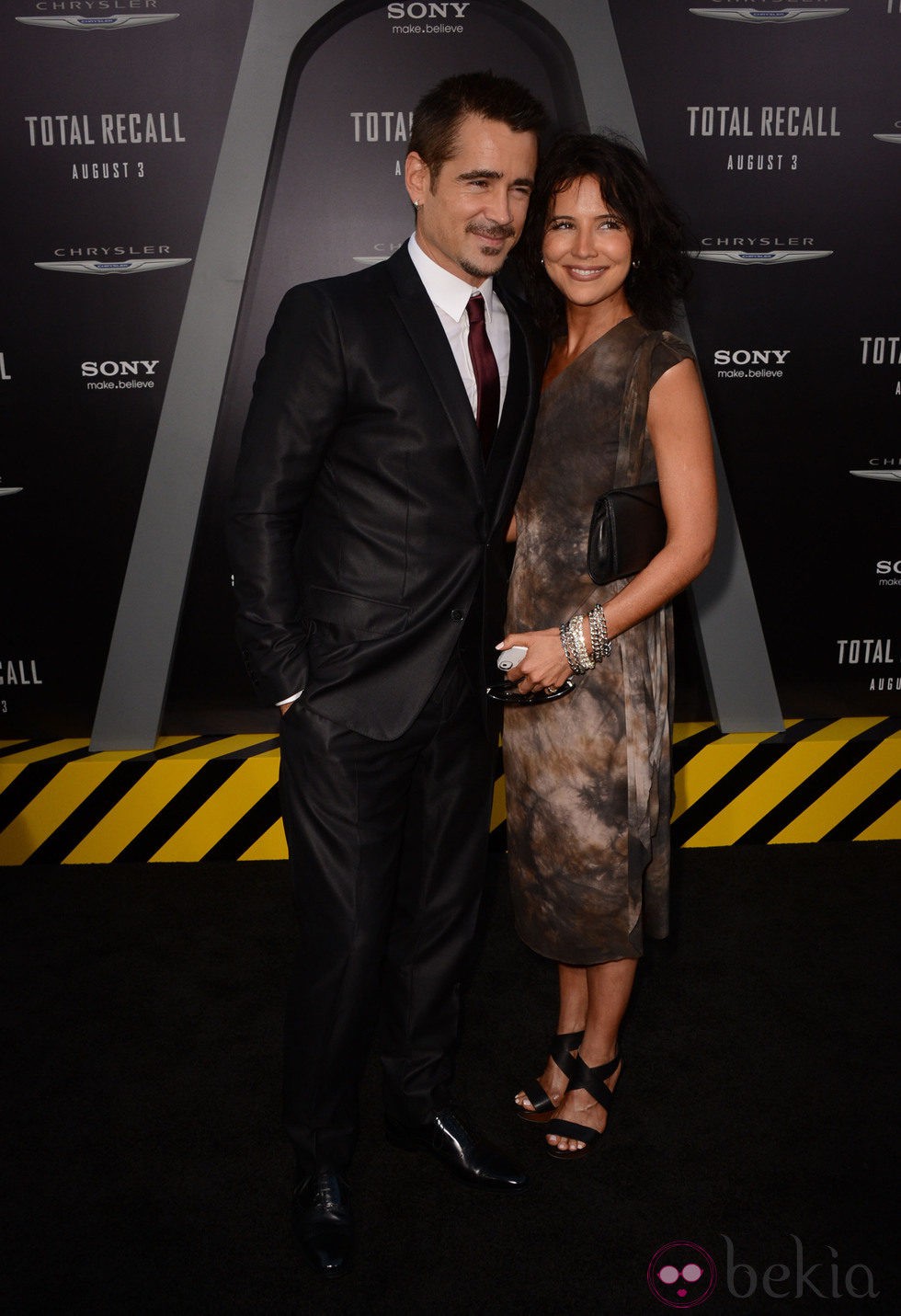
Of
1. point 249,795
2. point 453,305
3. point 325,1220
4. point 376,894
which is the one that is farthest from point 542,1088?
point 453,305

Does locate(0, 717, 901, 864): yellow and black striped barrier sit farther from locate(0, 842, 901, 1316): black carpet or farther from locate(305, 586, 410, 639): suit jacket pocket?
locate(305, 586, 410, 639): suit jacket pocket

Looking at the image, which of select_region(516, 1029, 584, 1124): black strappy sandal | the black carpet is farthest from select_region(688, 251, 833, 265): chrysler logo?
select_region(516, 1029, 584, 1124): black strappy sandal

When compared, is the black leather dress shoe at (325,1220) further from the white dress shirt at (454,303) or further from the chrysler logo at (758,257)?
the chrysler logo at (758,257)

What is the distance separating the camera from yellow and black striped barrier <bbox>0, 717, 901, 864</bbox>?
3287 mm

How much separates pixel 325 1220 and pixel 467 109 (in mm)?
1886

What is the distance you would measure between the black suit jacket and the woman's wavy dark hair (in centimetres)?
31

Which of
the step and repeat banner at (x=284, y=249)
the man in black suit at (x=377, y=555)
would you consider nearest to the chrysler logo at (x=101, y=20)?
the step and repeat banner at (x=284, y=249)

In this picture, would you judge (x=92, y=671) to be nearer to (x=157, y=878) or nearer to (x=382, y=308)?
(x=157, y=878)

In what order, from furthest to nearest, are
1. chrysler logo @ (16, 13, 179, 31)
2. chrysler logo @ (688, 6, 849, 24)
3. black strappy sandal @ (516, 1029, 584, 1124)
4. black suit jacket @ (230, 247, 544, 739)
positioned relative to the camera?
chrysler logo @ (688, 6, 849, 24) < chrysler logo @ (16, 13, 179, 31) < black strappy sandal @ (516, 1029, 584, 1124) < black suit jacket @ (230, 247, 544, 739)

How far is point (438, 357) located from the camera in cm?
180

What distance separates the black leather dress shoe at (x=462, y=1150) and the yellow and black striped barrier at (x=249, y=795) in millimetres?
1338

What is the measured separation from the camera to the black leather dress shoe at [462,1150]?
2.05m

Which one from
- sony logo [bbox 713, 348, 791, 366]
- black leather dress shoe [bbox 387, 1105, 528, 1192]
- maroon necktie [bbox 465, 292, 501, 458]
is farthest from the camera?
sony logo [bbox 713, 348, 791, 366]

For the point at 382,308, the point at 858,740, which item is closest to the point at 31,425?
the point at 382,308
